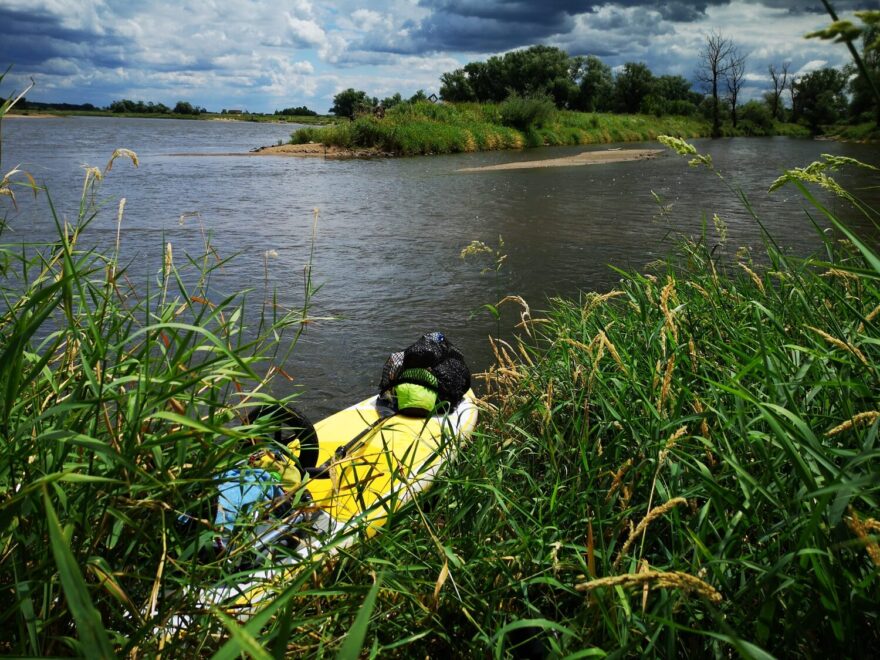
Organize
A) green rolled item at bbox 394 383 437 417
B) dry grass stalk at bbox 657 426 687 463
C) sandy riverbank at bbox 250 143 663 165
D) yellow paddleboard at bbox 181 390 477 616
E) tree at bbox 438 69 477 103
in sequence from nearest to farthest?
1. dry grass stalk at bbox 657 426 687 463
2. yellow paddleboard at bbox 181 390 477 616
3. green rolled item at bbox 394 383 437 417
4. sandy riverbank at bbox 250 143 663 165
5. tree at bbox 438 69 477 103

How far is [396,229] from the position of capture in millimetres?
11500

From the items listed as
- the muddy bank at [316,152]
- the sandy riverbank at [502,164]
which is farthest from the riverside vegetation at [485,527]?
the muddy bank at [316,152]

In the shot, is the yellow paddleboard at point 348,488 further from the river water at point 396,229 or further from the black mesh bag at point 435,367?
the river water at point 396,229

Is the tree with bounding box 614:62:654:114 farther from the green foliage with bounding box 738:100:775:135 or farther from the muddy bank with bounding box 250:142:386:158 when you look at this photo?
the muddy bank with bounding box 250:142:386:158

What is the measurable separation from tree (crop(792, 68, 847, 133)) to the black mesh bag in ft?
186

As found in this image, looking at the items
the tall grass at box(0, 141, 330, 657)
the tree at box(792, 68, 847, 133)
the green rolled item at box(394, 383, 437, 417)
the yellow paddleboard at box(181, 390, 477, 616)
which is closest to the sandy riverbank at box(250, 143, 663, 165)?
the green rolled item at box(394, 383, 437, 417)

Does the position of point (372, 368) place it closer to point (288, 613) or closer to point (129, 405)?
point (129, 405)

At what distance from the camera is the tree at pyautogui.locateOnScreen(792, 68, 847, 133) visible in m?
52.9

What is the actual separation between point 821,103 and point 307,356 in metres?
59.0

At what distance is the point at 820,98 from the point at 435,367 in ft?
199

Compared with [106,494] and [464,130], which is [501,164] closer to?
[464,130]

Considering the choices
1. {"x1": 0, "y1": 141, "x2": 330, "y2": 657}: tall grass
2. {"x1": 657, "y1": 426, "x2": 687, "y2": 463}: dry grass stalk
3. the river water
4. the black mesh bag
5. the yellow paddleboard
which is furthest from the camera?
the river water

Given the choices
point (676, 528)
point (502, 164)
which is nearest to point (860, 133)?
point (502, 164)

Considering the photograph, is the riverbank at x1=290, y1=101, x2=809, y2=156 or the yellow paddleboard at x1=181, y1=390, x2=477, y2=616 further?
the riverbank at x1=290, y1=101, x2=809, y2=156
